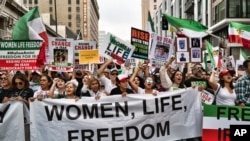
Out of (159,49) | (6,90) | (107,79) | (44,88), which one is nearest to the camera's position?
(6,90)

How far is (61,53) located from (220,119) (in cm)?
522

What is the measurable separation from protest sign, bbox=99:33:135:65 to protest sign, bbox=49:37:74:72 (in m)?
1.45

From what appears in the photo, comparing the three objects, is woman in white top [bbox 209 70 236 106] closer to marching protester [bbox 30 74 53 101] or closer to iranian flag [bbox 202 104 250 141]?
iranian flag [bbox 202 104 250 141]

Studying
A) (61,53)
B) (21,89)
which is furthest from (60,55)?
(21,89)

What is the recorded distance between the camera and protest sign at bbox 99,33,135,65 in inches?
401

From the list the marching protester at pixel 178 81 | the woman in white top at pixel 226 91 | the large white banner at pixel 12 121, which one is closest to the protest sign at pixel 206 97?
the woman in white top at pixel 226 91

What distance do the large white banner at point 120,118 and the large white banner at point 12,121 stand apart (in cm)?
17

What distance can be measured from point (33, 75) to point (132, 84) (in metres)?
2.72

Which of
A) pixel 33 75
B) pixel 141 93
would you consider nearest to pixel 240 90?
pixel 141 93

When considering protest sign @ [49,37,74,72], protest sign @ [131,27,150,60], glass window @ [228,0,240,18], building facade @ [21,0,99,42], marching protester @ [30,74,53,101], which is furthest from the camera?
building facade @ [21,0,99,42]

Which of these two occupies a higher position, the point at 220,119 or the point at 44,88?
the point at 44,88

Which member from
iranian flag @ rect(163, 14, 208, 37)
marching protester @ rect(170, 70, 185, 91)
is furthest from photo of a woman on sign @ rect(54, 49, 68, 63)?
marching protester @ rect(170, 70, 185, 91)

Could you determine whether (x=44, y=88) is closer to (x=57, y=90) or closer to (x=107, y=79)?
(x=57, y=90)

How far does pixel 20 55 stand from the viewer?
878cm
